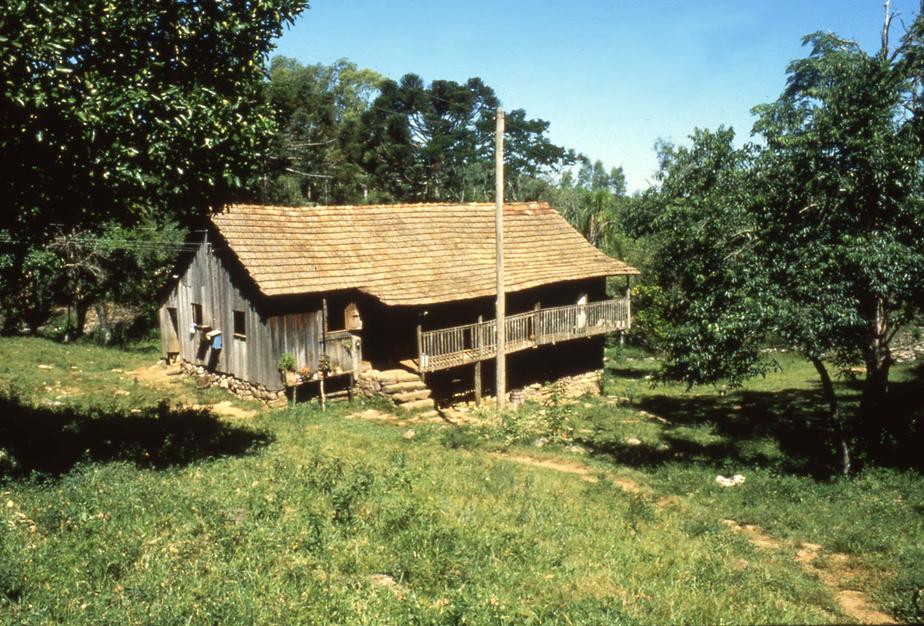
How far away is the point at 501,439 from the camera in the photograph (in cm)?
1734

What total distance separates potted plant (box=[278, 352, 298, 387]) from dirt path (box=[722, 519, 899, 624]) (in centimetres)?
1362

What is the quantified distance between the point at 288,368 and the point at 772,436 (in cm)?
1550

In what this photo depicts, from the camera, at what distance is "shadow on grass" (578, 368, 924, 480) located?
639 inches

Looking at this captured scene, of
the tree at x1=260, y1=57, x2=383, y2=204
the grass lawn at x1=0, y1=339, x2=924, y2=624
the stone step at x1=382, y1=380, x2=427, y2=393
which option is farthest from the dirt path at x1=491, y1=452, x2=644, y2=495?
the tree at x1=260, y1=57, x2=383, y2=204

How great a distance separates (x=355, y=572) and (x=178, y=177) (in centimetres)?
733

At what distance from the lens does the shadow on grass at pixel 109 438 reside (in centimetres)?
1127

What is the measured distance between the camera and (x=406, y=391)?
69.2 feet

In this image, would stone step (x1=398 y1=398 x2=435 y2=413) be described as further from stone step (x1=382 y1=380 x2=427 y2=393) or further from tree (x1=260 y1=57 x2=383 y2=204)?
tree (x1=260 y1=57 x2=383 y2=204)

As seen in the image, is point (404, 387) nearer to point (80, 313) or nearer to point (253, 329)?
point (253, 329)

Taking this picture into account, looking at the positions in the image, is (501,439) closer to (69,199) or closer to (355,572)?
(355,572)

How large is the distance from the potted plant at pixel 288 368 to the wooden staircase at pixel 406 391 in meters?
2.71

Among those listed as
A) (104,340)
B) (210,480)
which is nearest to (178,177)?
(210,480)

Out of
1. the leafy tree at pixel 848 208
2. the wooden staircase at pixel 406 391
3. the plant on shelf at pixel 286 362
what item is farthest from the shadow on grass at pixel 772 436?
the plant on shelf at pixel 286 362

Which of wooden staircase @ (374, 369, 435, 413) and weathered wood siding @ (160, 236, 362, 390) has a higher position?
weathered wood siding @ (160, 236, 362, 390)
